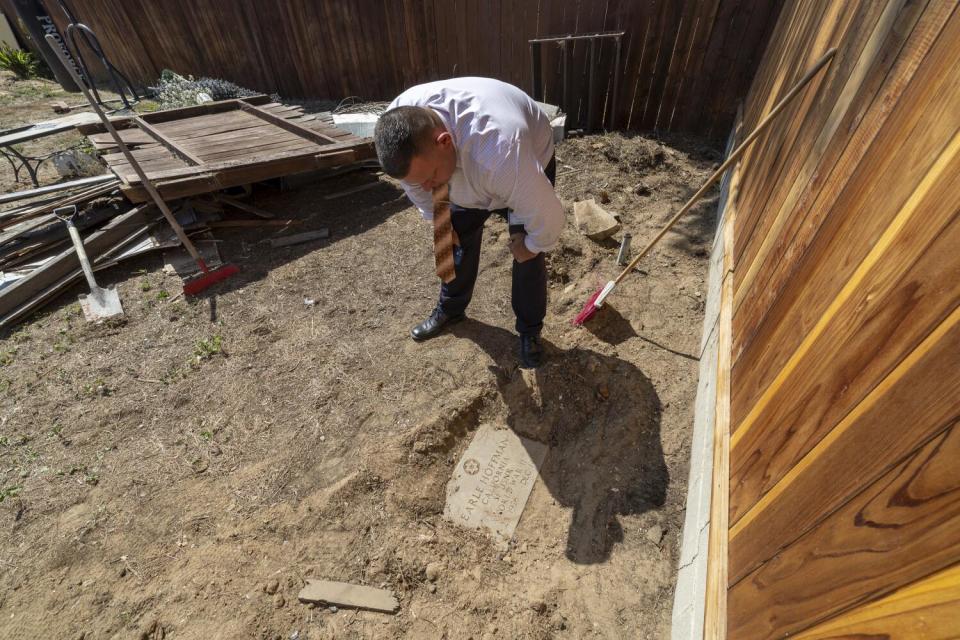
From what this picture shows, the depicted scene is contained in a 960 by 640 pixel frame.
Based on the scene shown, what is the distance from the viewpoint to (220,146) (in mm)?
5164

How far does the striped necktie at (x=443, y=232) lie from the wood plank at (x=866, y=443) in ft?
6.41

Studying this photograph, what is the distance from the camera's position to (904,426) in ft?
2.75

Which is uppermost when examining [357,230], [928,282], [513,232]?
[928,282]

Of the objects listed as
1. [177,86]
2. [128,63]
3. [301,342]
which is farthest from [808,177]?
[128,63]

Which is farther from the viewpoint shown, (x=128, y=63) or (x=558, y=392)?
(x=128, y=63)

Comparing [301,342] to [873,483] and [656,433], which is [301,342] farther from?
[873,483]

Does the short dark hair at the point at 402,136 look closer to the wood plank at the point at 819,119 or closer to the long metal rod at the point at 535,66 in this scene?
the wood plank at the point at 819,119

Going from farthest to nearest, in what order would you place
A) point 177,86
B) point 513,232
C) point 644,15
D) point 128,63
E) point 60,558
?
point 128,63 < point 177,86 < point 644,15 < point 513,232 < point 60,558

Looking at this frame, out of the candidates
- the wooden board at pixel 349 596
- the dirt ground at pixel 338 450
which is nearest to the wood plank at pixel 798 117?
the dirt ground at pixel 338 450

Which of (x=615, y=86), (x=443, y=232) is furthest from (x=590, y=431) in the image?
(x=615, y=86)

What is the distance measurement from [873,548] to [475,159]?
194cm

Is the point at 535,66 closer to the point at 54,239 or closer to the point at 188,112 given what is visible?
the point at 188,112

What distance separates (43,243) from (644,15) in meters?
7.20

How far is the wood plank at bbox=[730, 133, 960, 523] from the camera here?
818 millimetres
